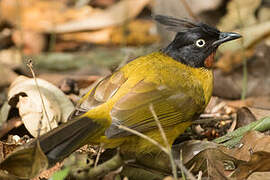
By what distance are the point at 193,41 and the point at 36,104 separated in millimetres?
1441

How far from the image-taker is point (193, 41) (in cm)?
421

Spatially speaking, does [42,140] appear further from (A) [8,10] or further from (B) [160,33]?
(A) [8,10]

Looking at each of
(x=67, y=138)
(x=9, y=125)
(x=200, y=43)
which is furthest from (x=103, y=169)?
(x=200, y=43)

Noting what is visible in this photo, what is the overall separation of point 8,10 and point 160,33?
2468 mm

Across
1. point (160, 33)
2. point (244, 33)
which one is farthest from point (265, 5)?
point (160, 33)

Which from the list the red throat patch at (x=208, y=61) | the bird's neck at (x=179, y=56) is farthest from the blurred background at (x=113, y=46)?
the bird's neck at (x=179, y=56)

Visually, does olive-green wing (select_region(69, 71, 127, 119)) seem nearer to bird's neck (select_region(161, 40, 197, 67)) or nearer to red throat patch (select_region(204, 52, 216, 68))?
bird's neck (select_region(161, 40, 197, 67))

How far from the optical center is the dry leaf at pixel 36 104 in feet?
12.9

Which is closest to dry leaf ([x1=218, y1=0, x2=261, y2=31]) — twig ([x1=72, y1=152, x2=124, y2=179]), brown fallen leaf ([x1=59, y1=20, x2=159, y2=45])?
brown fallen leaf ([x1=59, y1=20, x2=159, y2=45])

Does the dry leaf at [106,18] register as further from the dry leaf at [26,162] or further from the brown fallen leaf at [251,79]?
the dry leaf at [26,162]

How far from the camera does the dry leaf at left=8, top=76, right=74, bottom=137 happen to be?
3.93m

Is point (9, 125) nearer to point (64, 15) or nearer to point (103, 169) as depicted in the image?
point (103, 169)

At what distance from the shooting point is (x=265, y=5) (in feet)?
22.5

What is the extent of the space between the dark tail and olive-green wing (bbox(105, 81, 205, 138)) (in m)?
0.13
